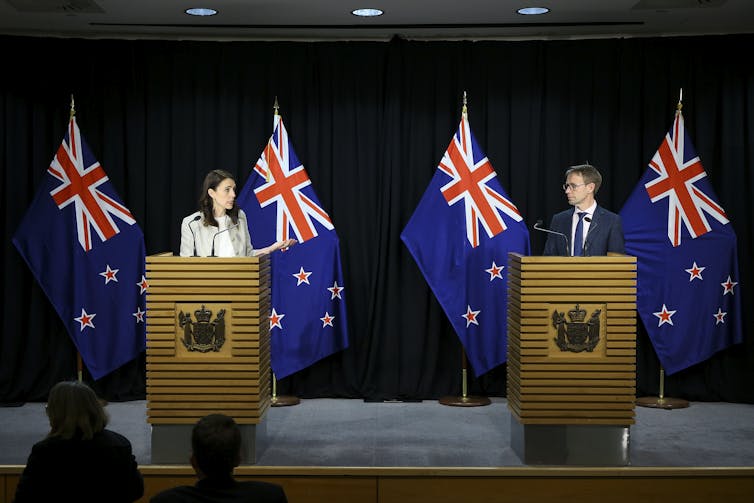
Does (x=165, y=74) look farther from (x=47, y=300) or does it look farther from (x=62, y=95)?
(x=47, y=300)

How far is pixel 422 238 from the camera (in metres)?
7.38

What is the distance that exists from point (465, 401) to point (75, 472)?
461cm

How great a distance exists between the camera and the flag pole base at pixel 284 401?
734 cm

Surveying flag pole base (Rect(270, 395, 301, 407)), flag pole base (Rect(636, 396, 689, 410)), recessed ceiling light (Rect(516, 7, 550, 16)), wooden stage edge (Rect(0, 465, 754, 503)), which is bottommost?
flag pole base (Rect(270, 395, 301, 407))

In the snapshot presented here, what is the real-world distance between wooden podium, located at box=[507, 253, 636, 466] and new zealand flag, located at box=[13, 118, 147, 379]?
Result: 3.36 m

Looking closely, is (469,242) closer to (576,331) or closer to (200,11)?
(576,331)

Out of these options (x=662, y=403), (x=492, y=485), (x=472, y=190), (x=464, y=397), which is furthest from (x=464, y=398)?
(x=492, y=485)

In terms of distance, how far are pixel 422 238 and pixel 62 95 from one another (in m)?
3.02

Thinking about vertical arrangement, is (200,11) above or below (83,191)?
above

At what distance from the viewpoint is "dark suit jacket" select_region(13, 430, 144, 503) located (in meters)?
3.10

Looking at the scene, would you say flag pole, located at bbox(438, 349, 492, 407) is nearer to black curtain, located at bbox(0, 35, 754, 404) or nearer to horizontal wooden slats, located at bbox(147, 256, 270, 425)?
black curtain, located at bbox(0, 35, 754, 404)

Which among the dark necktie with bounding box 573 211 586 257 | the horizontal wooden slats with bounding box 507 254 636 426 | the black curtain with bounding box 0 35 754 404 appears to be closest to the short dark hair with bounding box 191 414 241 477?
the horizontal wooden slats with bounding box 507 254 636 426

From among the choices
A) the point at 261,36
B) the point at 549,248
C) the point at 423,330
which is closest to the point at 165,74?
the point at 261,36

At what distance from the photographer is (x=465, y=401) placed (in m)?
7.40
